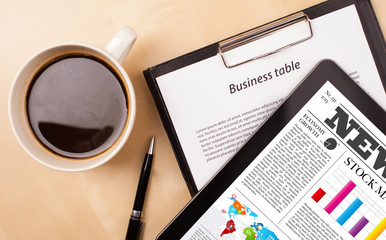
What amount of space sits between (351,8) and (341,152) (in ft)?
0.64

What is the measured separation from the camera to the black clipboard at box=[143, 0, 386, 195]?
1.75 ft

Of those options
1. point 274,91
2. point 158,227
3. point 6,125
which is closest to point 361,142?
point 274,91

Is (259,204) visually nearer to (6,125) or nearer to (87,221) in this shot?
(87,221)

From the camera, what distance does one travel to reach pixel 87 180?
0.57 metres

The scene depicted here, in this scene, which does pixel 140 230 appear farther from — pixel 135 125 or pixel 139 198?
pixel 135 125

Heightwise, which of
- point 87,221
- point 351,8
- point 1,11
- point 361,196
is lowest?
point 87,221

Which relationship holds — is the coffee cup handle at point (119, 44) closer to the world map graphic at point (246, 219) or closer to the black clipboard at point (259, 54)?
the black clipboard at point (259, 54)

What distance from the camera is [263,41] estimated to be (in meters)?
0.54

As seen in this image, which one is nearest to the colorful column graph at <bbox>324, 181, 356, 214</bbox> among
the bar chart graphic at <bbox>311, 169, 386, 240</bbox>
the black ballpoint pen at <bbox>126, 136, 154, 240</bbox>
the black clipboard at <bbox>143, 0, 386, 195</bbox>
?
the bar chart graphic at <bbox>311, 169, 386, 240</bbox>

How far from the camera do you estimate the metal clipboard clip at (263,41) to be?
54 cm

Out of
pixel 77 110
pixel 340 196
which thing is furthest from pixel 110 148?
pixel 340 196

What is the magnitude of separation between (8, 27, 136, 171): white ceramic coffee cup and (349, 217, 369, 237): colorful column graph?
0.32m

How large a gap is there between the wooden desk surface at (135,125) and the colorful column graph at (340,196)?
199mm

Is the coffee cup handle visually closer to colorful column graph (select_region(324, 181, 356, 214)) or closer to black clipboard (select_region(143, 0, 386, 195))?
black clipboard (select_region(143, 0, 386, 195))
